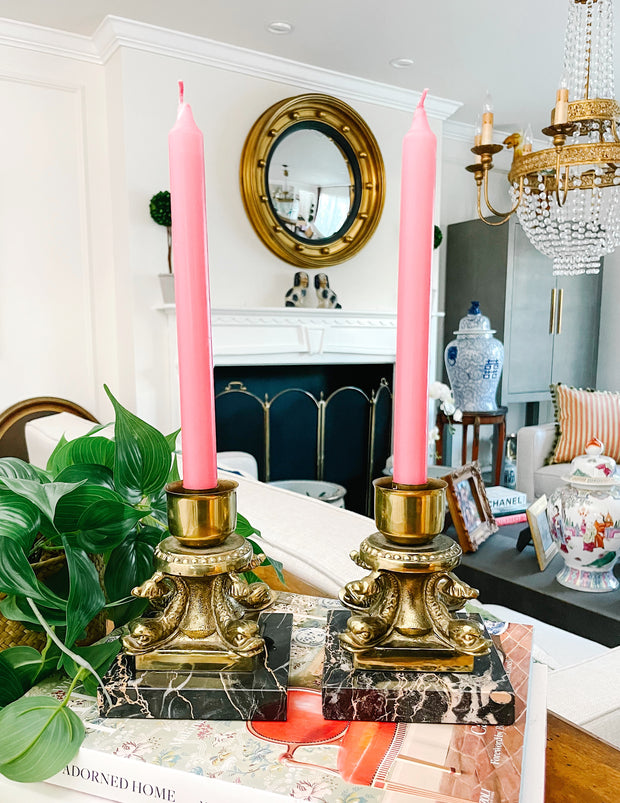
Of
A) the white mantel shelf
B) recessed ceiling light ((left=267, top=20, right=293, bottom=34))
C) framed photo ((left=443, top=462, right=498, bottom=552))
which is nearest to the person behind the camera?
framed photo ((left=443, top=462, right=498, bottom=552))

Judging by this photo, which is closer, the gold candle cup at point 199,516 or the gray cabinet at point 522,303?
→ the gold candle cup at point 199,516

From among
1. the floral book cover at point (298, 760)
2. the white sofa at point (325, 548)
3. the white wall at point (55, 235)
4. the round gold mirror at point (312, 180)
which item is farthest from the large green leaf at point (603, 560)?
the white wall at point (55, 235)

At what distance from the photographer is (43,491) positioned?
1.09 feet

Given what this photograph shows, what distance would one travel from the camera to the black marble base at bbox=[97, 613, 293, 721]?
0.31 meters

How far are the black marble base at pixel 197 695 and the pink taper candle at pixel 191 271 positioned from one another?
0.13 metres

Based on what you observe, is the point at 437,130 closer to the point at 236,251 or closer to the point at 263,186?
the point at 263,186

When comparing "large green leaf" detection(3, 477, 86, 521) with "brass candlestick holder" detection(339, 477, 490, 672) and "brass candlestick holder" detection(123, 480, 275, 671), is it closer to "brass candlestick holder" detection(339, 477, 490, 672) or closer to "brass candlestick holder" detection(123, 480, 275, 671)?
"brass candlestick holder" detection(123, 480, 275, 671)

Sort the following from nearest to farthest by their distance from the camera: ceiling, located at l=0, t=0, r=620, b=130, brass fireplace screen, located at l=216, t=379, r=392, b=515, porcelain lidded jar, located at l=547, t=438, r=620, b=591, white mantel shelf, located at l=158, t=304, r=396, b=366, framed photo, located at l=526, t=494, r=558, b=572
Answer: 1. porcelain lidded jar, located at l=547, t=438, r=620, b=591
2. framed photo, located at l=526, t=494, r=558, b=572
3. ceiling, located at l=0, t=0, r=620, b=130
4. white mantel shelf, located at l=158, t=304, r=396, b=366
5. brass fireplace screen, located at l=216, t=379, r=392, b=515

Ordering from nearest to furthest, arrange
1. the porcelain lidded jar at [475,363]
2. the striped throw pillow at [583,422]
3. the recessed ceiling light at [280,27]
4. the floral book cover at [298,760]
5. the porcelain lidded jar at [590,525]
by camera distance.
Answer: the floral book cover at [298,760] → the porcelain lidded jar at [590,525] → the recessed ceiling light at [280,27] → the striped throw pillow at [583,422] → the porcelain lidded jar at [475,363]

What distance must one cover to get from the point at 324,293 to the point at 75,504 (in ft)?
10.0

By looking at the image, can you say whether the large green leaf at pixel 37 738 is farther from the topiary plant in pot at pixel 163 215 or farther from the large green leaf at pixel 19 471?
the topiary plant in pot at pixel 163 215

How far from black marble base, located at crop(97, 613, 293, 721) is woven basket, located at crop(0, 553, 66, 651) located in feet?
0.28

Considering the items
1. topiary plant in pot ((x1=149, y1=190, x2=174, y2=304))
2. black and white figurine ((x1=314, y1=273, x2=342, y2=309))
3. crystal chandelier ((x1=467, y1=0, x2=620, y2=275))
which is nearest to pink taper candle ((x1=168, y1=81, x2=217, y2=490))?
crystal chandelier ((x1=467, y1=0, x2=620, y2=275))

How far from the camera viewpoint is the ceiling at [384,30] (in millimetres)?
2537
